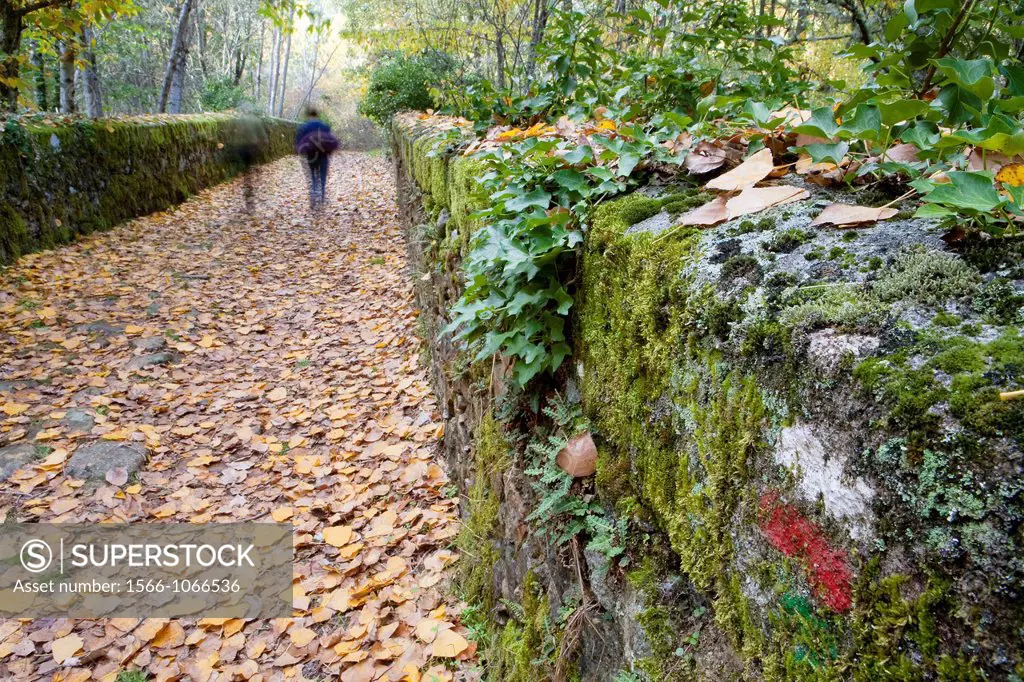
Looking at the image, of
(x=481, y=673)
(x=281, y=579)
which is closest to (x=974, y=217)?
(x=481, y=673)

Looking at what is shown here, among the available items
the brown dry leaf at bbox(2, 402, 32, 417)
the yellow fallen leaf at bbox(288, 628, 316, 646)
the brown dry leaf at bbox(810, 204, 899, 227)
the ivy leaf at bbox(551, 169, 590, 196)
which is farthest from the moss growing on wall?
the brown dry leaf at bbox(2, 402, 32, 417)

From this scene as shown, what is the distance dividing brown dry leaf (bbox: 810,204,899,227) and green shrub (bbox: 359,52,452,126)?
45.3 ft

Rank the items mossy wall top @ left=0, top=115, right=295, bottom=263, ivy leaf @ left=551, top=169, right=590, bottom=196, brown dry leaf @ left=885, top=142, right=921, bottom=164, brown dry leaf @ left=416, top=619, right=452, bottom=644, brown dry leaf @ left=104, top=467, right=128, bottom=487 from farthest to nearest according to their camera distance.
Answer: mossy wall top @ left=0, top=115, right=295, bottom=263 < brown dry leaf @ left=104, top=467, right=128, bottom=487 < brown dry leaf @ left=416, top=619, right=452, bottom=644 < ivy leaf @ left=551, top=169, right=590, bottom=196 < brown dry leaf @ left=885, top=142, right=921, bottom=164

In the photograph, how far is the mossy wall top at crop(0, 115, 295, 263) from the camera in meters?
7.07

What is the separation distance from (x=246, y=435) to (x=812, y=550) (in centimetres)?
433

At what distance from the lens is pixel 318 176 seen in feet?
35.6

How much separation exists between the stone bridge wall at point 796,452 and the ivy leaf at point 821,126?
141mm

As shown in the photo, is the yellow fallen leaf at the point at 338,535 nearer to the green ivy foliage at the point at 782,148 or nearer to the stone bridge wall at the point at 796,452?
the green ivy foliage at the point at 782,148

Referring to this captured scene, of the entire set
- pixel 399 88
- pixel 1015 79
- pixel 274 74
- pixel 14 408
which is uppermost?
pixel 274 74

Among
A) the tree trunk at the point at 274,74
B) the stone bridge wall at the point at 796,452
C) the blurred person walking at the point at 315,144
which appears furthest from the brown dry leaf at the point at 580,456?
the tree trunk at the point at 274,74

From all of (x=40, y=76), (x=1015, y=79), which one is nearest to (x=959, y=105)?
(x=1015, y=79)

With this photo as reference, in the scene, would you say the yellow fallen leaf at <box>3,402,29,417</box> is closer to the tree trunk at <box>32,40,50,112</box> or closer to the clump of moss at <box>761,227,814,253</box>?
the clump of moss at <box>761,227,814,253</box>

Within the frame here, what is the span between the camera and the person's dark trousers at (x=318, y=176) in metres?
10.5

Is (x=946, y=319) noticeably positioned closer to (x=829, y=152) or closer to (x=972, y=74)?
(x=829, y=152)
